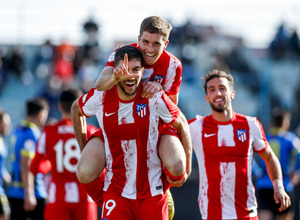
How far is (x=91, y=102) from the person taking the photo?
5.04 m

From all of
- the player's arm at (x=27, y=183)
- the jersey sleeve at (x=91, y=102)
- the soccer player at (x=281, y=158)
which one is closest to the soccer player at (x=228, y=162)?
the jersey sleeve at (x=91, y=102)

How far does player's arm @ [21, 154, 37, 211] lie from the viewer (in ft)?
23.8

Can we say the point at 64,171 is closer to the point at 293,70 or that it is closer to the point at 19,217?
the point at 19,217

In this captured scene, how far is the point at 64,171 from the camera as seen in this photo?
641 cm

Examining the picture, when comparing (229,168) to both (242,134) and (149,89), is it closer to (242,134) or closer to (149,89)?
(242,134)

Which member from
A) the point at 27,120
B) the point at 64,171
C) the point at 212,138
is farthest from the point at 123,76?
the point at 27,120


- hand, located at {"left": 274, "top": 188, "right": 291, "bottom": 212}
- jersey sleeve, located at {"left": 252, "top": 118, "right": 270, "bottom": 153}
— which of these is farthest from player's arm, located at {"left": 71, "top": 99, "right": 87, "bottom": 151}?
hand, located at {"left": 274, "top": 188, "right": 291, "bottom": 212}

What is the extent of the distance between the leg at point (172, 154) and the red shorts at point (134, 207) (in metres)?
0.39

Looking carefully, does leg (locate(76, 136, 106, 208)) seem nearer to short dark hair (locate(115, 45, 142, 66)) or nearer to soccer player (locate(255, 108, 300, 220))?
short dark hair (locate(115, 45, 142, 66))

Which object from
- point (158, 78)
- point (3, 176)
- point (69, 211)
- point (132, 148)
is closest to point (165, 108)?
point (158, 78)

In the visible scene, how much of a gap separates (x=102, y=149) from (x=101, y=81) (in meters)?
0.75

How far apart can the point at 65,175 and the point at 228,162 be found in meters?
2.21

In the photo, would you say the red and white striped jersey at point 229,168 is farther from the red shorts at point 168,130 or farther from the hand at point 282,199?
the red shorts at point 168,130

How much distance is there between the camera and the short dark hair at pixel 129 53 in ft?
15.6
